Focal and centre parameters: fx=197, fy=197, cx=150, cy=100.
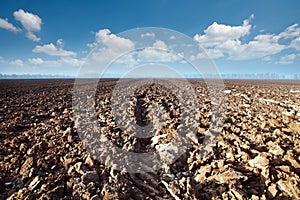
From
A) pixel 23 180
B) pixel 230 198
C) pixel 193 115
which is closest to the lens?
pixel 230 198

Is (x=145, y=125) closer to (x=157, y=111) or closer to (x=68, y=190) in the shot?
(x=157, y=111)

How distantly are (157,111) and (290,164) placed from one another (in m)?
5.20

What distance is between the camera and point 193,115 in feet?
25.4

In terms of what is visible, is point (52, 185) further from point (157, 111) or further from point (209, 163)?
point (157, 111)

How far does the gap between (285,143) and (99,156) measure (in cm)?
465

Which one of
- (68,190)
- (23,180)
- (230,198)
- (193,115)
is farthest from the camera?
(193,115)

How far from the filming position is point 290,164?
4016 mm

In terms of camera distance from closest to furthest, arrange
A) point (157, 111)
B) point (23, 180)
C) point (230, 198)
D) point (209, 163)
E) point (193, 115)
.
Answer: point (230, 198) → point (23, 180) → point (209, 163) → point (193, 115) → point (157, 111)

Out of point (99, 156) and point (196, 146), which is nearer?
point (99, 156)

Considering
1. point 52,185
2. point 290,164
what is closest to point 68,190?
point 52,185

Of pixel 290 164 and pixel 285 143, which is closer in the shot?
pixel 290 164

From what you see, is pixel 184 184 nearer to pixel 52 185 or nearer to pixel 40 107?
pixel 52 185

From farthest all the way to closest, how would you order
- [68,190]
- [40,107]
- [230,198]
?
[40,107], [68,190], [230,198]

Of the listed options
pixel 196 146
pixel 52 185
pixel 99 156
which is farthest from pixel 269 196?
pixel 52 185
